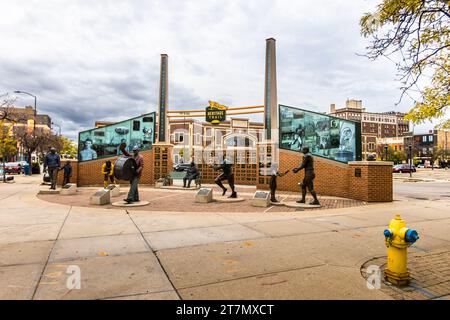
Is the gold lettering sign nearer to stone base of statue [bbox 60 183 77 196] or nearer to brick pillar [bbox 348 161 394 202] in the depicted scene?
stone base of statue [bbox 60 183 77 196]

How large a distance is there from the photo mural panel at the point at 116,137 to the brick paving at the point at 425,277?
1680 centimetres

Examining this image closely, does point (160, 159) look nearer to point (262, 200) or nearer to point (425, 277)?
point (262, 200)

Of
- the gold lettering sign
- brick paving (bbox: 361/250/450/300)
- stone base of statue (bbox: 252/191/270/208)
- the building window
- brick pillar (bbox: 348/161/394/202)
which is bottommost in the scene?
brick paving (bbox: 361/250/450/300)

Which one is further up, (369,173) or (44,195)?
(369,173)

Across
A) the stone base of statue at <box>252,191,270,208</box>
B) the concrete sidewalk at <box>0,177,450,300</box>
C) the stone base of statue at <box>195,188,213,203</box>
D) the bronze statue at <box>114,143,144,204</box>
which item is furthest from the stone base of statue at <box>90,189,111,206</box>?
the stone base of statue at <box>252,191,270,208</box>

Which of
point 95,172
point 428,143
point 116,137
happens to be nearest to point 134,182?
point 116,137

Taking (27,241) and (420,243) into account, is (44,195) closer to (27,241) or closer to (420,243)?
(27,241)

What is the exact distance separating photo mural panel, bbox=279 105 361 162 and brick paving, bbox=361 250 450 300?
832 cm

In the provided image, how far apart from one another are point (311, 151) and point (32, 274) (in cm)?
1242

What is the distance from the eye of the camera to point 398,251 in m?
3.65

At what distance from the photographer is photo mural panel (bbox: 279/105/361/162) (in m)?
12.8

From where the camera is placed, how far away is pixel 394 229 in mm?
3684

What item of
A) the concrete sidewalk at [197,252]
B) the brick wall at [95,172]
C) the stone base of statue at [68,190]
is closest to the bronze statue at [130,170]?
the concrete sidewalk at [197,252]
